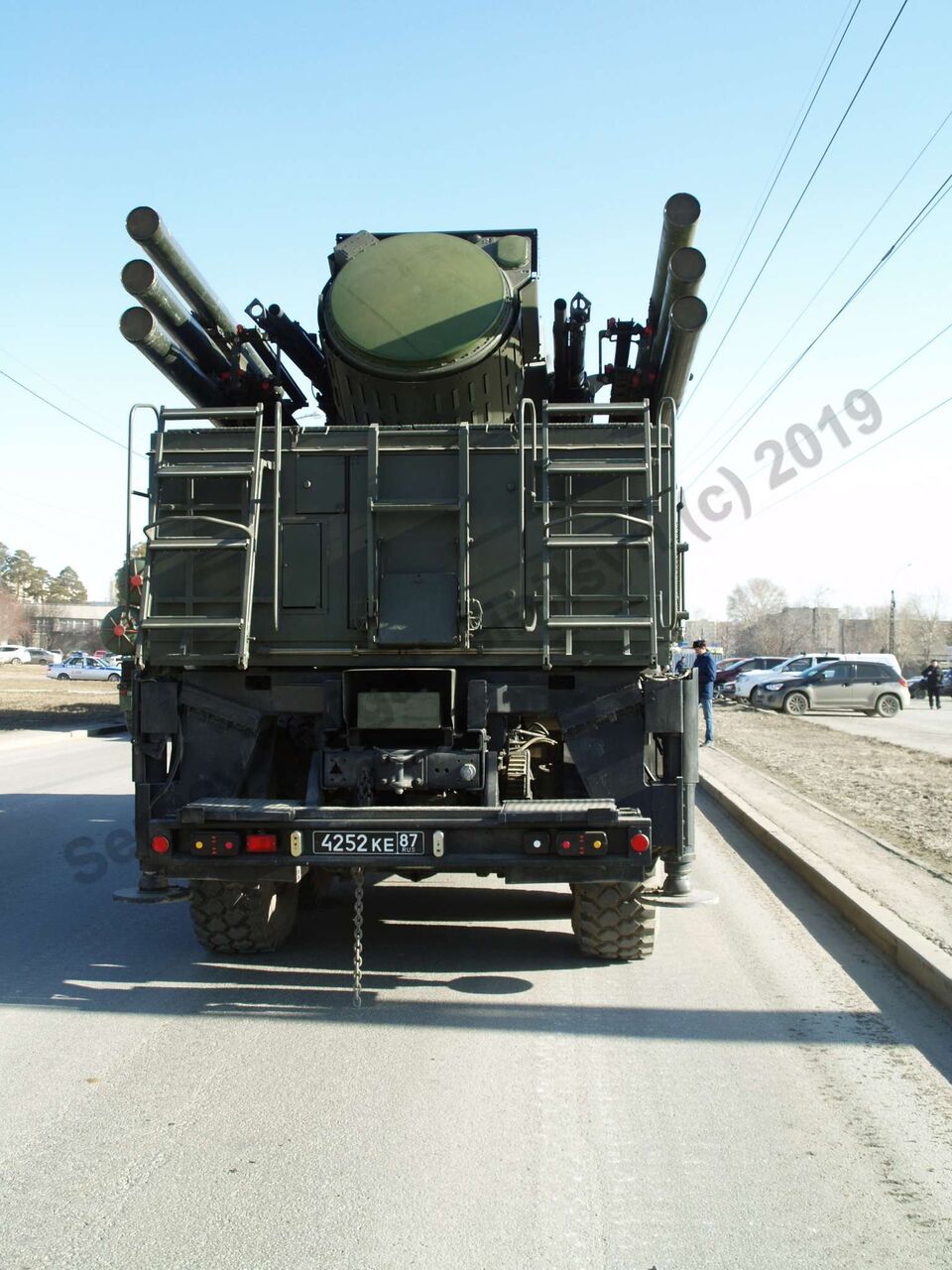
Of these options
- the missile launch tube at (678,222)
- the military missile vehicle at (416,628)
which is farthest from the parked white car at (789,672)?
the military missile vehicle at (416,628)

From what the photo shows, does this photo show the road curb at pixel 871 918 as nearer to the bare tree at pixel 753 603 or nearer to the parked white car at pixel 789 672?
the parked white car at pixel 789 672

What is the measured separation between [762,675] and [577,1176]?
121 feet

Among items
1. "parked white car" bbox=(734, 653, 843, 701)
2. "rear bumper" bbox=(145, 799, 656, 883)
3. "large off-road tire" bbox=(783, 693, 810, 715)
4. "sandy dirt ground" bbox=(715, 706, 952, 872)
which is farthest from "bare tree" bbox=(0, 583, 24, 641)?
"rear bumper" bbox=(145, 799, 656, 883)

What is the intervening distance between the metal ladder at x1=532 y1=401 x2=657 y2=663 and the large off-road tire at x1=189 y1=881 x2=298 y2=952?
6.69 ft

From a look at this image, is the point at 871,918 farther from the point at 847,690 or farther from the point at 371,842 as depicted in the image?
the point at 847,690

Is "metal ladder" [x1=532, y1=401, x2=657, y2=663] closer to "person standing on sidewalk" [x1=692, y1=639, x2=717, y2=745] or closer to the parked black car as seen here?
"person standing on sidewalk" [x1=692, y1=639, x2=717, y2=745]

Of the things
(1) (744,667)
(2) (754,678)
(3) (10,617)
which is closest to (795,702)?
(2) (754,678)

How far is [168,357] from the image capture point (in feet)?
24.0

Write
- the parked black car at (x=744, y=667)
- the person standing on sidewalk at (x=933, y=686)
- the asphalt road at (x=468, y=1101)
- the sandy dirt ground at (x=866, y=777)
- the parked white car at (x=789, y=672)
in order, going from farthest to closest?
the parked black car at (x=744, y=667) < the person standing on sidewalk at (x=933, y=686) < the parked white car at (x=789, y=672) < the sandy dirt ground at (x=866, y=777) < the asphalt road at (x=468, y=1101)

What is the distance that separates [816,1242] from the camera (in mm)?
3312

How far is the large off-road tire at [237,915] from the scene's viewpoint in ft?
20.5

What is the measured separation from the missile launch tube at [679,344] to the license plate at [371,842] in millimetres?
3043

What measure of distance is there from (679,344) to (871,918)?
352 centimetres

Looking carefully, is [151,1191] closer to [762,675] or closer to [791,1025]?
[791,1025]
